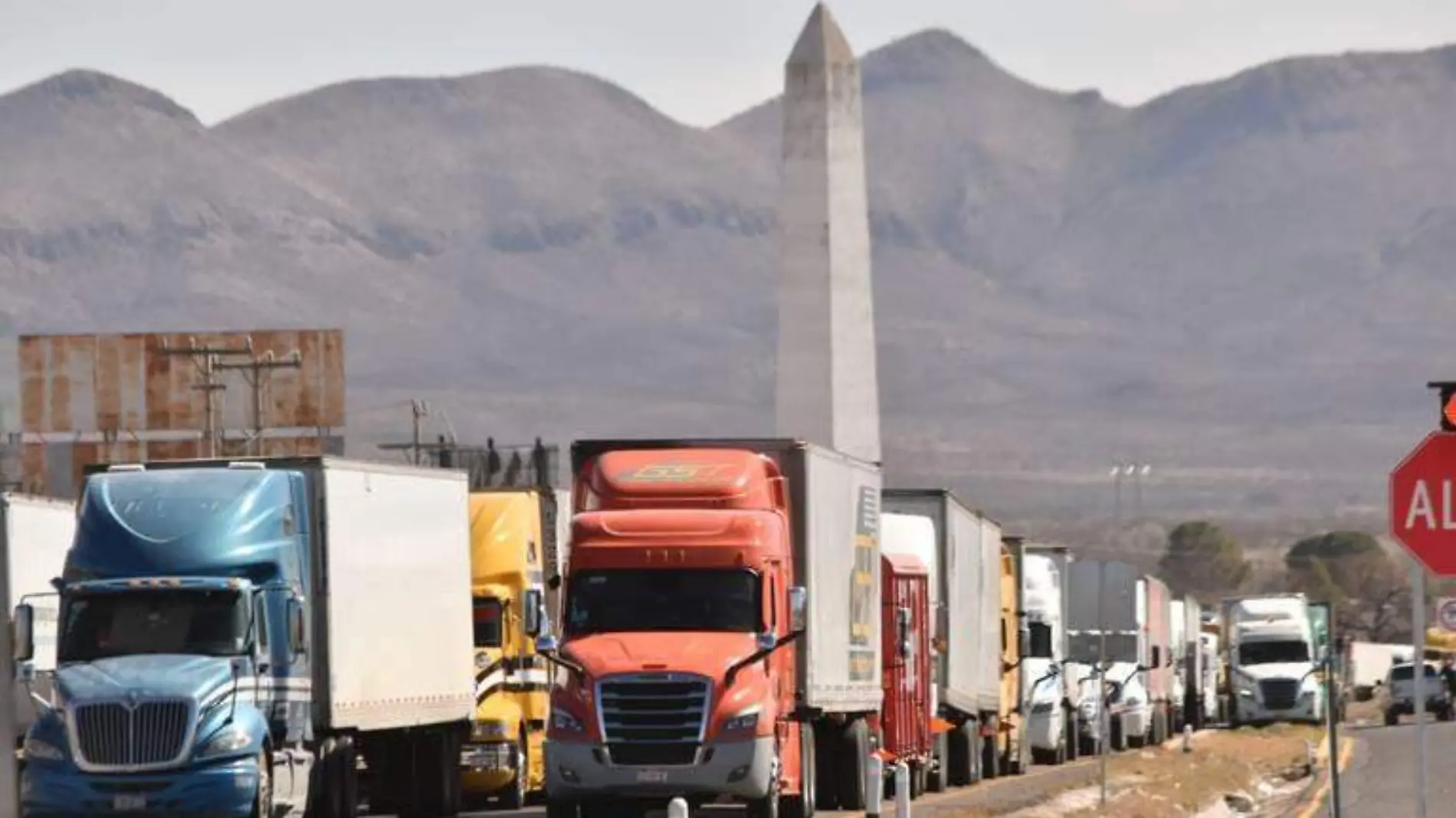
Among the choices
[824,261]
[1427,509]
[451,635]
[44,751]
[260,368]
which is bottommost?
[44,751]

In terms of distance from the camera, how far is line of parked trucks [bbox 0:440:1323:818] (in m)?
33.7

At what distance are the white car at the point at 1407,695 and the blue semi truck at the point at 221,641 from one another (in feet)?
213

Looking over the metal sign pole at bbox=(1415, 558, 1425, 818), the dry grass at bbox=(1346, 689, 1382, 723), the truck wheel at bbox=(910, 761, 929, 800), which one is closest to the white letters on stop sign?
the metal sign pole at bbox=(1415, 558, 1425, 818)

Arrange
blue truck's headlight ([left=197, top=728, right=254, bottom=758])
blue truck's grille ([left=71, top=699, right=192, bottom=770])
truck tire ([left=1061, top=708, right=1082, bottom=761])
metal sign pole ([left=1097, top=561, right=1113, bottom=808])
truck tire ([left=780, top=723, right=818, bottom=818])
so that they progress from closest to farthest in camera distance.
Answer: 1. blue truck's grille ([left=71, top=699, right=192, bottom=770])
2. blue truck's headlight ([left=197, top=728, right=254, bottom=758])
3. truck tire ([left=780, top=723, right=818, bottom=818])
4. metal sign pole ([left=1097, top=561, right=1113, bottom=808])
5. truck tire ([left=1061, top=708, right=1082, bottom=761])

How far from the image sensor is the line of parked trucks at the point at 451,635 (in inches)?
1326

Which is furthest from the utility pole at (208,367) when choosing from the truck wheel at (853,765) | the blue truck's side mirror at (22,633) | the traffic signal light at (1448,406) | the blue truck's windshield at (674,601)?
the traffic signal light at (1448,406)

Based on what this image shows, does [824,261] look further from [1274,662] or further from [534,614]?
[534,614]

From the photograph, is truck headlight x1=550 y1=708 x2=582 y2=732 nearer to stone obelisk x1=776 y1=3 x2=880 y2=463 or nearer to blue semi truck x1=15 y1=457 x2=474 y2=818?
blue semi truck x1=15 y1=457 x2=474 y2=818

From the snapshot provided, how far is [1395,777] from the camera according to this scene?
205 ft

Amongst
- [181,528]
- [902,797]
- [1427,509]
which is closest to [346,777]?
[181,528]

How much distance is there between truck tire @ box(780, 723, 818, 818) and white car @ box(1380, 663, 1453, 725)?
6285 centimetres

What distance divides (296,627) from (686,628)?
370 centimetres

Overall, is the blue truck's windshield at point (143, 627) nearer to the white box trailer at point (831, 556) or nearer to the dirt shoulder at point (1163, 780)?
the white box trailer at point (831, 556)

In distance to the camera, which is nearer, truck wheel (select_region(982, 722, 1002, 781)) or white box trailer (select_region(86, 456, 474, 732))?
white box trailer (select_region(86, 456, 474, 732))
